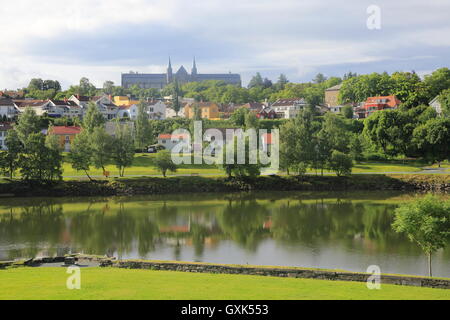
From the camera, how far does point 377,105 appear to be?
7944 centimetres

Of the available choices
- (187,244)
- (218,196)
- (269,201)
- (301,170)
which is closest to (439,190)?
(301,170)

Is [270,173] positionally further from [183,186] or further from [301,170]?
[183,186]

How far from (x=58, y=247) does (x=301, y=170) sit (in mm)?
28217

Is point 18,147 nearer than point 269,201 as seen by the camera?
No

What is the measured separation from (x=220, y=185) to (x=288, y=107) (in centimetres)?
4522

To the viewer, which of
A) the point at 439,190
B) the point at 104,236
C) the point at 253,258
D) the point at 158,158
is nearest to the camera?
the point at 253,258

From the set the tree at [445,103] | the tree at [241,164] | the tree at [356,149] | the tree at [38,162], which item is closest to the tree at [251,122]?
the tree at [356,149]

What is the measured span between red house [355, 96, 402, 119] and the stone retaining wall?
6443 centimetres

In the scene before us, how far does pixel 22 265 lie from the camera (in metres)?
21.8

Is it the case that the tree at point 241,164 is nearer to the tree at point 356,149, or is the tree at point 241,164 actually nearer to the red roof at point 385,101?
the tree at point 356,149

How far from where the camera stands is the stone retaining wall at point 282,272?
684 inches

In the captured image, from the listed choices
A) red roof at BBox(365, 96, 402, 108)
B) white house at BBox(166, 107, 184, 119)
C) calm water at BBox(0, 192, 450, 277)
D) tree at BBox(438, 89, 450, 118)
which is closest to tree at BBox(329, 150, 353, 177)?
calm water at BBox(0, 192, 450, 277)

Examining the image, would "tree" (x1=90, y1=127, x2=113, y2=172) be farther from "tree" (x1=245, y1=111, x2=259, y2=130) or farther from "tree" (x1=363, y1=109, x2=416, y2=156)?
"tree" (x1=363, y1=109, x2=416, y2=156)

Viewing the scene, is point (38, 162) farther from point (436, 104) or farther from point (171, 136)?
point (436, 104)
